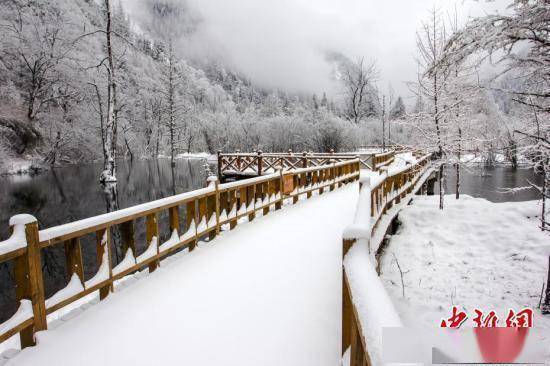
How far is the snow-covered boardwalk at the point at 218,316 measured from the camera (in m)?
2.89

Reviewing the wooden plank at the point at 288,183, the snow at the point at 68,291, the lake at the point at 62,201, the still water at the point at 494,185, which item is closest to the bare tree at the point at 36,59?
the lake at the point at 62,201

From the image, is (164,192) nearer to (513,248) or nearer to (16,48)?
(513,248)

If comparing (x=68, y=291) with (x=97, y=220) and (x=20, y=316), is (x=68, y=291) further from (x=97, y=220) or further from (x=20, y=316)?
(x=97, y=220)

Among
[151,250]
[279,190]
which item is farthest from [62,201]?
[151,250]

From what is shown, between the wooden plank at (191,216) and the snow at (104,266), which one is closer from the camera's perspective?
the snow at (104,266)

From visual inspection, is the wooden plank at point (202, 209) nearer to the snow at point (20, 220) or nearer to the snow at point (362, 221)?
the snow at point (362, 221)

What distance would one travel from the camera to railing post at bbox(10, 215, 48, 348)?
304cm

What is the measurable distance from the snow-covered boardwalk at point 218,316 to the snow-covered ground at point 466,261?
2.24m

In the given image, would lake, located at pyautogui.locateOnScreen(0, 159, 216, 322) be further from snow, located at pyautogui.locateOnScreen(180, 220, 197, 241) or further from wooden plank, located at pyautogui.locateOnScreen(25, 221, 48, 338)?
wooden plank, located at pyautogui.locateOnScreen(25, 221, 48, 338)

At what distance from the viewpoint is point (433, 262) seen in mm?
8258

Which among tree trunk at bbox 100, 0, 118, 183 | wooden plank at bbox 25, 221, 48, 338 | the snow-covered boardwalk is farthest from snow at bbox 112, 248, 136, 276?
tree trunk at bbox 100, 0, 118, 183

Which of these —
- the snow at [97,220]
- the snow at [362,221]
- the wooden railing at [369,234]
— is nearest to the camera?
the wooden railing at [369,234]

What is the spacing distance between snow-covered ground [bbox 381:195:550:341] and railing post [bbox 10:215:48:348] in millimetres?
4995

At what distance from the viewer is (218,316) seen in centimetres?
354
